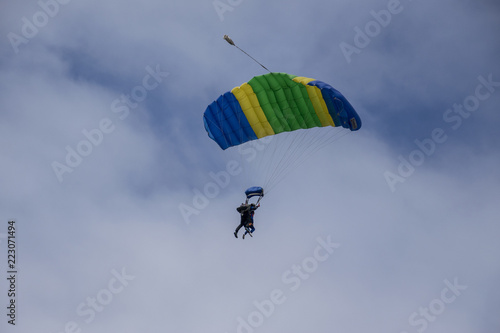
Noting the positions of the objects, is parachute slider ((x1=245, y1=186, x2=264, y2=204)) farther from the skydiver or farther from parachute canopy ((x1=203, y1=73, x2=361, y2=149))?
parachute canopy ((x1=203, y1=73, x2=361, y2=149))

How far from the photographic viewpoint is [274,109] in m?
24.4

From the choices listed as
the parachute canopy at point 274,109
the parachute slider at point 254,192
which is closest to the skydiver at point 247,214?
the parachute slider at point 254,192

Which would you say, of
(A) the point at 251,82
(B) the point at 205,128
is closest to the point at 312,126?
(A) the point at 251,82

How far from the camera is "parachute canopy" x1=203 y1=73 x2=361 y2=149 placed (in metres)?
22.7

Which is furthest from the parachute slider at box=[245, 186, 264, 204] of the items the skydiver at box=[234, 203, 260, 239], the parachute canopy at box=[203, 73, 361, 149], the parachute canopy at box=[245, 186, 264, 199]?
the parachute canopy at box=[203, 73, 361, 149]

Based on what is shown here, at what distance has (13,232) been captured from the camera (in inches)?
974

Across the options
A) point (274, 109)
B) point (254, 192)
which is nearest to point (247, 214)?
point (254, 192)

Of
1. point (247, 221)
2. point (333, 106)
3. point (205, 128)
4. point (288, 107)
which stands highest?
point (205, 128)

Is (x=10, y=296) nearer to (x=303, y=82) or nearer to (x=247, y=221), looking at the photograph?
(x=247, y=221)

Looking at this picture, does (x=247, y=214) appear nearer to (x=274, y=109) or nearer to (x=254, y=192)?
(x=254, y=192)

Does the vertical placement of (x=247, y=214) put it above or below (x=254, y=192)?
below

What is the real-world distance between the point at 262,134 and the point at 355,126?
4.50 metres

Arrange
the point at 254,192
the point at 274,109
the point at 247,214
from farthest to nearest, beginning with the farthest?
the point at 274,109 < the point at 254,192 < the point at 247,214

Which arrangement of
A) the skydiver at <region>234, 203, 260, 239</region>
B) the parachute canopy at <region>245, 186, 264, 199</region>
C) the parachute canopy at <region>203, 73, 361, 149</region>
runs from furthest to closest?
the parachute canopy at <region>245, 186, 264, 199</region>
the skydiver at <region>234, 203, 260, 239</region>
the parachute canopy at <region>203, 73, 361, 149</region>
